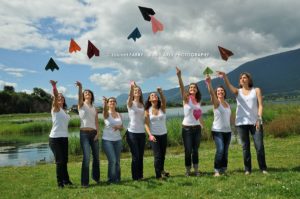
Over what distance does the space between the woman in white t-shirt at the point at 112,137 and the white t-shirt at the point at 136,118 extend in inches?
13.9

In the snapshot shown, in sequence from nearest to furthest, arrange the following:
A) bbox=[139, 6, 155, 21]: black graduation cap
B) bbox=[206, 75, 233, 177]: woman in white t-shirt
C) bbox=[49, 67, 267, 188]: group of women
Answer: bbox=[49, 67, 267, 188]: group of women < bbox=[206, 75, 233, 177]: woman in white t-shirt < bbox=[139, 6, 155, 21]: black graduation cap

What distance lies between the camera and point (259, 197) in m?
7.18

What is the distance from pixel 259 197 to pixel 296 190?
0.82 m

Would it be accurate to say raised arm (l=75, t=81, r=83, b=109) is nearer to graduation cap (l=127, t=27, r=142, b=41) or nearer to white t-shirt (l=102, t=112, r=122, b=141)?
white t-shirt (l=102, t=112, r=122, b=141)

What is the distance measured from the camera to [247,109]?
30.5 feet

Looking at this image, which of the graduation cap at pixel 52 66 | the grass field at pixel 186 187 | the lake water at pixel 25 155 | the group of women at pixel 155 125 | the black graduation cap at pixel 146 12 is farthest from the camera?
the lake water at pixel 25 155

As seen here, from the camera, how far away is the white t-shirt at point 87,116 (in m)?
9.42

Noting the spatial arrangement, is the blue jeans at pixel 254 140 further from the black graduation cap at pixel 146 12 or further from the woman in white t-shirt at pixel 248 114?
the black graduation cap at pixel 146 12

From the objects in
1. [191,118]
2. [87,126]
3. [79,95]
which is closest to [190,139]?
[191,118]

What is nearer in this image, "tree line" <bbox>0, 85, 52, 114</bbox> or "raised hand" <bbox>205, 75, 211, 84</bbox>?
"raised hand" <bbox>205, 75, 211, 84</bbox>

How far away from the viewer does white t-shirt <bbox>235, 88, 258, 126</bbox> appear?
9.23 m

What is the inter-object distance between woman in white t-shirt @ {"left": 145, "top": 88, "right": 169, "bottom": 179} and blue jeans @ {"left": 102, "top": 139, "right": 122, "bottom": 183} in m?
0.93

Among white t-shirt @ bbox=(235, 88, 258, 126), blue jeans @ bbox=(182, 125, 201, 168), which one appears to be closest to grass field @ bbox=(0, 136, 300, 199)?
blue jeans @ bbox=(182, 125, 201, 168)

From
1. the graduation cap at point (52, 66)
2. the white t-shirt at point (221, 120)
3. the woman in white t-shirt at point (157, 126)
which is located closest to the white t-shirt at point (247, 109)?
the white t-shirt at point (221, 120)
